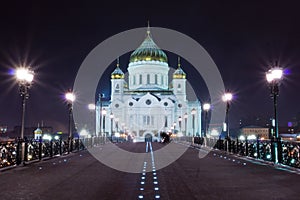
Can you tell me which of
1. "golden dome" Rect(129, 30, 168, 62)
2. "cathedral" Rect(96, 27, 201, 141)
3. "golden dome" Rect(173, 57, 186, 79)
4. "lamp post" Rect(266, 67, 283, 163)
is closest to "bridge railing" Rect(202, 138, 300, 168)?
"lamp post" Rect(266, 67, 283, 163)

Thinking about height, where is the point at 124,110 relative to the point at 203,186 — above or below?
above

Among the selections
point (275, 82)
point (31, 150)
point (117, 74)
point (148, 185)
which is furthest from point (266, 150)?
point (117, 74)

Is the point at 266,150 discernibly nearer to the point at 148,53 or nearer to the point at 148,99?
the point at 148,99

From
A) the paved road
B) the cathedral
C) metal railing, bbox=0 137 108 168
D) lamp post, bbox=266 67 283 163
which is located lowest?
the paved road

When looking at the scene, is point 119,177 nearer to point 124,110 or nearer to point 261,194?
point 261,194

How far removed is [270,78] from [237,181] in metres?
9.35

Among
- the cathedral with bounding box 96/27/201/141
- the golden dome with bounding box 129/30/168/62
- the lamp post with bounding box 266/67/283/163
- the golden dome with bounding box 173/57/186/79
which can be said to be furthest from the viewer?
the golden dome with bounding box 173/57/186/79

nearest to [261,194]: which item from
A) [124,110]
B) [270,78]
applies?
[270,78]

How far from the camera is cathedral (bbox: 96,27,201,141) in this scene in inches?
4018

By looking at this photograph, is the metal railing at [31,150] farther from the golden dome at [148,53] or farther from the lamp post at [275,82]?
the golden dome at [148,53]

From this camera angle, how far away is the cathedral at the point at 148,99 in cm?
10206

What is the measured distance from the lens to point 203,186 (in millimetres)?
11016

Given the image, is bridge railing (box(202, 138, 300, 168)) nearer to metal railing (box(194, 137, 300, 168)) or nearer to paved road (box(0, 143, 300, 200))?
metal railing (box(194, 137, 300, 168))

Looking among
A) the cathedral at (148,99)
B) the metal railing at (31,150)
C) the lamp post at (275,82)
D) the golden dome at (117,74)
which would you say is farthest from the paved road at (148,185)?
the golden dome at (117,74)
